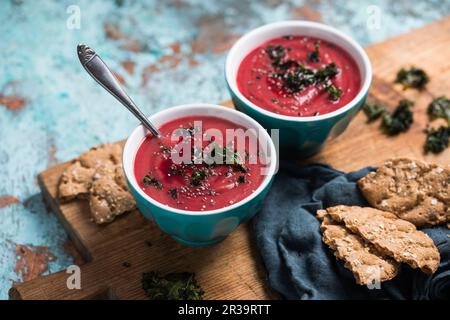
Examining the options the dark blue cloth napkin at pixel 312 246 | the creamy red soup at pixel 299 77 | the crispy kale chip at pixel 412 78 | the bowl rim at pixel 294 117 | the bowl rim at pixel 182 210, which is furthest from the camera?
the crispy kale chip at pixel 412 78

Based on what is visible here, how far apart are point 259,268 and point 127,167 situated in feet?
2.67

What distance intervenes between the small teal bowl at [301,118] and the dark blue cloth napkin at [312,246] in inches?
6.1

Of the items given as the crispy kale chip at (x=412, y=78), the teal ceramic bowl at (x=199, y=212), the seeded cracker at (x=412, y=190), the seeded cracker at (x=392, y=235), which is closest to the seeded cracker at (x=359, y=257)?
the seeded cracker at (x=392, y=235)

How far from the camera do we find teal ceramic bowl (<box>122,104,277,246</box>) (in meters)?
2.95

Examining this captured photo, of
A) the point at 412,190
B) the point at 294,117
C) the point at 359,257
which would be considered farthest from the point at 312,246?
the point at 294,117

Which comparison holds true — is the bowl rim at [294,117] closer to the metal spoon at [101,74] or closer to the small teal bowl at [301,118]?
the small teal bowl at [301,118]

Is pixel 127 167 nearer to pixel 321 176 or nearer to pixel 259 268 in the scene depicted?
pixel 259 268

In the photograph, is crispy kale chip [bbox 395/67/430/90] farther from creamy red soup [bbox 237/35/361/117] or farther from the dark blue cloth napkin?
the dark blue cloth napkin

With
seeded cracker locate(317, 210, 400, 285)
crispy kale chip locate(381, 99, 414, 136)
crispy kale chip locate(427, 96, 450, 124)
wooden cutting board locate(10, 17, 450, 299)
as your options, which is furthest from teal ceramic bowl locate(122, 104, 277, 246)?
crispy kale chip locate(427, 96, 450, 124)

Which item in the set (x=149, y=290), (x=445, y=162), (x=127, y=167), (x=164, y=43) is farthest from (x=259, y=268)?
(x=164, y=43)

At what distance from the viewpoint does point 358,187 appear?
11.1ft

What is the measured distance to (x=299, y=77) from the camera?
355 cm

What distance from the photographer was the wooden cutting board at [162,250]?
3207mm

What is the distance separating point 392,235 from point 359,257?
20 cm
